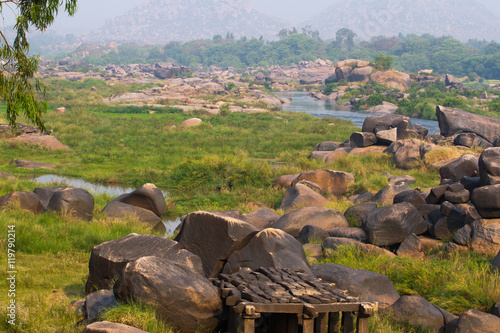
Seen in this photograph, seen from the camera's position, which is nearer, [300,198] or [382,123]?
[300,198]

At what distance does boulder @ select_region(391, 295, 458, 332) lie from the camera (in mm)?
Answer: 7906

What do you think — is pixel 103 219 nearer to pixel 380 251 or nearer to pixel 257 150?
pixel 380 251

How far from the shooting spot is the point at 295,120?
46.1 metres

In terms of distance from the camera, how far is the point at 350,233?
13.3 meters

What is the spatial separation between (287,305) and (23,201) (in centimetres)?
1042

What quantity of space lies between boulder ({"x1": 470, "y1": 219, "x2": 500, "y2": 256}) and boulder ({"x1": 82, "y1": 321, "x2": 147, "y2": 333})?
331 inches

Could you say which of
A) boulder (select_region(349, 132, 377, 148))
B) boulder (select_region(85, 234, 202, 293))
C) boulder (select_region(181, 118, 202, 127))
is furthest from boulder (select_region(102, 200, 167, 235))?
boulder (select_region(181, 118, 202, 127))

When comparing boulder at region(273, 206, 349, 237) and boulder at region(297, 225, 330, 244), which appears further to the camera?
boulder at region(273, 206, 349, 237)

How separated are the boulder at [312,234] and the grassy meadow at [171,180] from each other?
167 centimetres

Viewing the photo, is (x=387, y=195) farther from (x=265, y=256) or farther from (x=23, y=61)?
(x=23, y=61)

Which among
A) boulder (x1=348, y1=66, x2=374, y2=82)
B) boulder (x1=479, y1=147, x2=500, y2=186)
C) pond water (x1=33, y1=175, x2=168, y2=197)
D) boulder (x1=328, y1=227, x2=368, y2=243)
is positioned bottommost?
pond water (x1=33, y1=175, x2=168, y2=197)

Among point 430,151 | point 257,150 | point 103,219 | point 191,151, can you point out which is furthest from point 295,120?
point 103,219

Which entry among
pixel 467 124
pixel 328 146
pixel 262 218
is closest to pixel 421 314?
pixel 262 218

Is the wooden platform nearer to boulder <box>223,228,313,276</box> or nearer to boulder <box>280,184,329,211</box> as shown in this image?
boulder <box>223,228,313,276</box>
